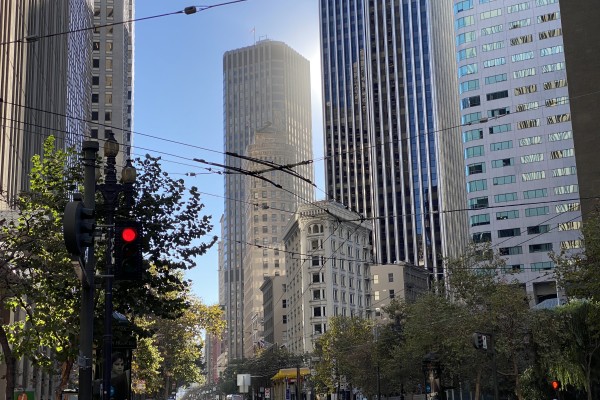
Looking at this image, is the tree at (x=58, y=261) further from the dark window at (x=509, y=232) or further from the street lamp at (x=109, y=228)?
the dark window at (x=509, y=232)

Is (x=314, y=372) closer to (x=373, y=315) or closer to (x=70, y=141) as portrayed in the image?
(x=70, y=141)

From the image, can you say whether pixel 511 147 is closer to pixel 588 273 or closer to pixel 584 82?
pixel 584 82

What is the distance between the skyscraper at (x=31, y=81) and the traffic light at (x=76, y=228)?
20.9m

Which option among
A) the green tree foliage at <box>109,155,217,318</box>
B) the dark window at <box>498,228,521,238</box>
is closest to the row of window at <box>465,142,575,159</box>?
the dark window at <box>498,228,521,238</box>

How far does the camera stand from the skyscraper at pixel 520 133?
12812cm

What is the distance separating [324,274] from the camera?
133 m

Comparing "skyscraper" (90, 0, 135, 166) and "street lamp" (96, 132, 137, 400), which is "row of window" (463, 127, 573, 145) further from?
"street lamp" (96, 132, 137, 400)

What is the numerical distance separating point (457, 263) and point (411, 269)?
107 metres

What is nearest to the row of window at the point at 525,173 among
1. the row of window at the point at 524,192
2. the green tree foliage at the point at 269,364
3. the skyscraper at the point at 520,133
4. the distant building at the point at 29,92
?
the skyscraper at the point at 520,133

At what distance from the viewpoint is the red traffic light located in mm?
15180

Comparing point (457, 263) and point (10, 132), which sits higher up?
point (10, 132)

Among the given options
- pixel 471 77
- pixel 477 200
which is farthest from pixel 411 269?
pixel 471 77

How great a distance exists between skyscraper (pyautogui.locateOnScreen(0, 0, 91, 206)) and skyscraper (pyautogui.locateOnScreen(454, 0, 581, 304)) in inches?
2726

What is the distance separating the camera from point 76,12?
9919 centimetres
